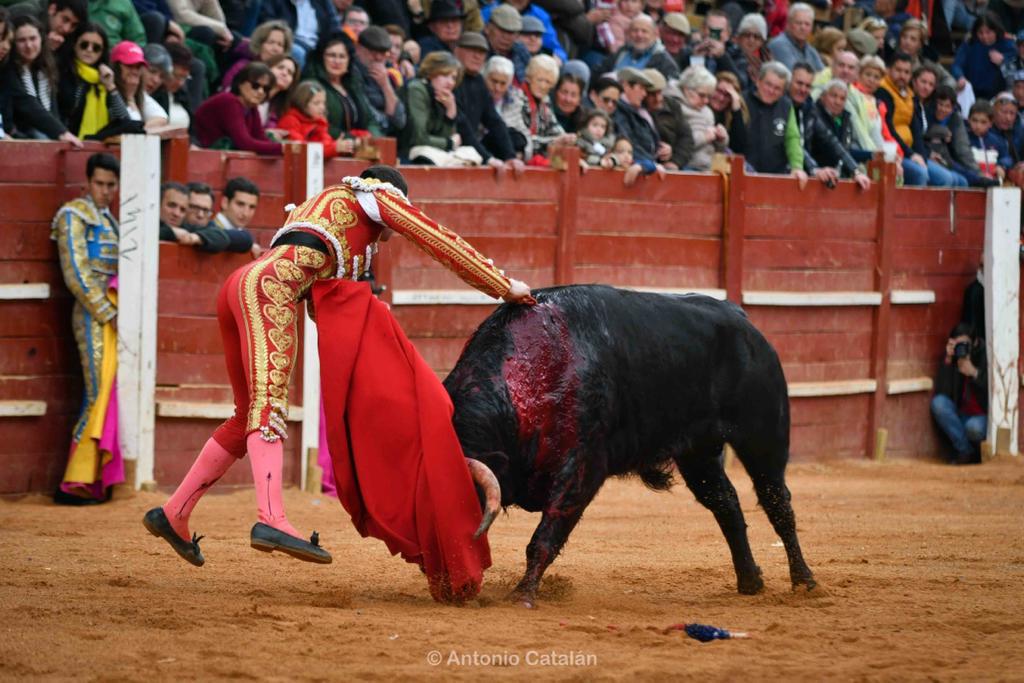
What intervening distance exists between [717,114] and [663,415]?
6.43 m

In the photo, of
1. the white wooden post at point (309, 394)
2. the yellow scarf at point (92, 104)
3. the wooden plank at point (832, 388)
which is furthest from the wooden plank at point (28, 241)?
the wooden plank at point (832, 388)

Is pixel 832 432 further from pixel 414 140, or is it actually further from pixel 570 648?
pixel 570 648

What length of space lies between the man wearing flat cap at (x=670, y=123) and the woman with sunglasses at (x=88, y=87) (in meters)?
4.09

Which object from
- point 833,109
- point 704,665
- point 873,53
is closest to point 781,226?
point 833,109

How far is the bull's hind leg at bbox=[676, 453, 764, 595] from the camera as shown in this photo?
19.9ft

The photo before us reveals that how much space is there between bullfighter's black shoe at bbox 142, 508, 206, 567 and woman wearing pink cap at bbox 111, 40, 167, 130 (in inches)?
147

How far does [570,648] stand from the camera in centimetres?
461

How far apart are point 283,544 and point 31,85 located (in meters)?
4.18

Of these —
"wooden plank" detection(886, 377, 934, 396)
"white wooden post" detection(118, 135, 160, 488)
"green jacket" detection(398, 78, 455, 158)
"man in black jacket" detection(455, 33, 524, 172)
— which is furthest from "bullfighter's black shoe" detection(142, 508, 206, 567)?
"wooden plank" detection(886, 377, 934, 396)

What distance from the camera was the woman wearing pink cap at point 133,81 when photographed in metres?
8.63

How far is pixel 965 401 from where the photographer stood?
1223cm

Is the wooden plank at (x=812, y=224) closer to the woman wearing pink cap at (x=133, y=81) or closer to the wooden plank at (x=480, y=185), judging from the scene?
the wooden plank at (x=480, y=185)

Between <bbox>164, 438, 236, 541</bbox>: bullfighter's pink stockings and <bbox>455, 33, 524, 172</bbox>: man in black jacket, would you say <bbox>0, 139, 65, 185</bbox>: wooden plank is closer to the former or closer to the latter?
<bbox>455, 33, 524, 172</bbox>: man in black jacket

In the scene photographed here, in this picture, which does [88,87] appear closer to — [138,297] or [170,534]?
[138,297]
